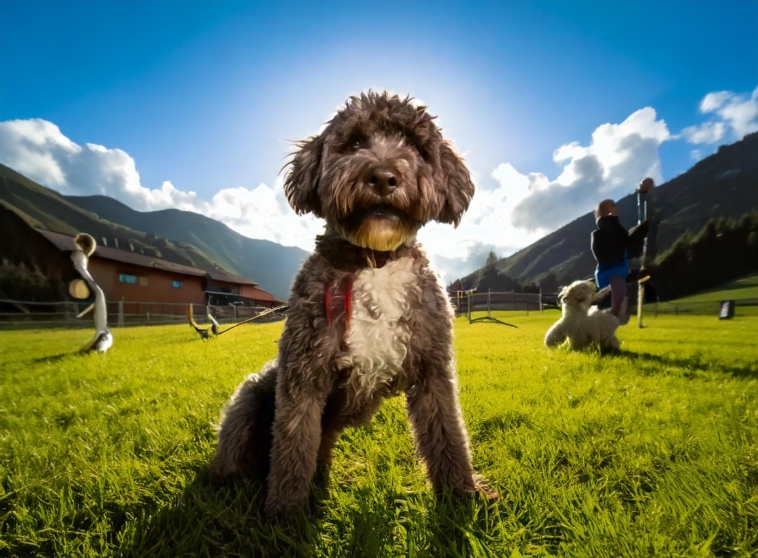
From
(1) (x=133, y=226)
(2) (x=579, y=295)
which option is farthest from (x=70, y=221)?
(2) (x=579, y=295)

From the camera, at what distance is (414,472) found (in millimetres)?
1999

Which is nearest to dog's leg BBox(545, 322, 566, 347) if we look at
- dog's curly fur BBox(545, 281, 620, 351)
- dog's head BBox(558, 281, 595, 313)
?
dog's curly fur BBox(545, 281, 620, 351)

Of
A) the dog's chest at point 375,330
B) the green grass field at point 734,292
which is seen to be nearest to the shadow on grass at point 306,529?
the dog's chest at point 375,330

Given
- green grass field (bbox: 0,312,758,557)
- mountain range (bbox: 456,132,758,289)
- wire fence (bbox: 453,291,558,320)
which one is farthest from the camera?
wire fence (bbox: 453,291,558,320)

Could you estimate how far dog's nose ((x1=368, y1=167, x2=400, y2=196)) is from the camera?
5.90ft

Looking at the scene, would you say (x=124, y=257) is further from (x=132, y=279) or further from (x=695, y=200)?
(x=695, y=200)

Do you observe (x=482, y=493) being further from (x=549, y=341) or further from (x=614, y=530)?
(x=549, y=341)

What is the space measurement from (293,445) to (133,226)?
6.13m

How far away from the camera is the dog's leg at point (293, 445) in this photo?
179 centimetres

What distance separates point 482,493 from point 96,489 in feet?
7.51

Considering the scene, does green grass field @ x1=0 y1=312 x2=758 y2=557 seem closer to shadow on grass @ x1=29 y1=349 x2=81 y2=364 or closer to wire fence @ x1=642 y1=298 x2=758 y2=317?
wire fence @ x1=642 y1=298 x2=758 y2=317

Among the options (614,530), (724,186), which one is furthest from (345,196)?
(724,186)

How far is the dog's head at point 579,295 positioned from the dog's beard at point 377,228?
4.79 metres

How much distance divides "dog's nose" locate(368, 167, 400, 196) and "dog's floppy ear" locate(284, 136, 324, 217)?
54cm
